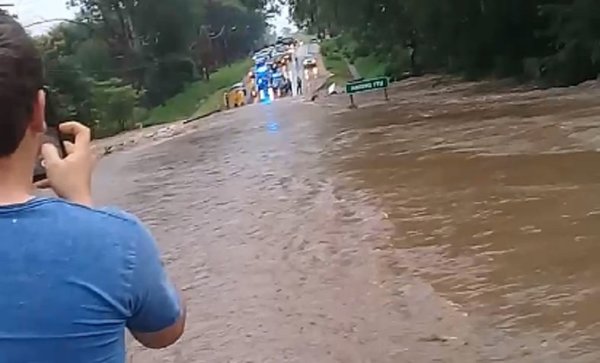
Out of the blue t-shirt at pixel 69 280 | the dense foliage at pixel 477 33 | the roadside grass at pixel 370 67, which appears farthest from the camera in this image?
the roadside grass at pixel 370 67

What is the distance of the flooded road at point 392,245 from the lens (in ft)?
22.1

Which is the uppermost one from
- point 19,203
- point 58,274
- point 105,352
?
point 19,203

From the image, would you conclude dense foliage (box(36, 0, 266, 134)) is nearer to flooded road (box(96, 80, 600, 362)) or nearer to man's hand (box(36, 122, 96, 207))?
flooded road (box(96, 80, 600, 362))

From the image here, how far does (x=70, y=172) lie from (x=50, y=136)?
3.0 inches

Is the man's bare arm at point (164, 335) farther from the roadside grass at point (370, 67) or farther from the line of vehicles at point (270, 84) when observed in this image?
the line of vehicles at point (270, 84)

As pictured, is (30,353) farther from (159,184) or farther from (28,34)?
(159,184)

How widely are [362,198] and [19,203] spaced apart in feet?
36.3

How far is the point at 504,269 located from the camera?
317 inches

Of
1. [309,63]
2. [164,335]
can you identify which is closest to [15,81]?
[164,335]

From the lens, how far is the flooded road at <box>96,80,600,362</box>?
6723mm

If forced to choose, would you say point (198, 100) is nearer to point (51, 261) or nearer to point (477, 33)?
point (477, 33)

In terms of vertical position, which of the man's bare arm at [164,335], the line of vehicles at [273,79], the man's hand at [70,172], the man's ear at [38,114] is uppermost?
the man's ear at [38,114]

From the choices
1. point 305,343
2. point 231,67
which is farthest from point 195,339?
point 231,67

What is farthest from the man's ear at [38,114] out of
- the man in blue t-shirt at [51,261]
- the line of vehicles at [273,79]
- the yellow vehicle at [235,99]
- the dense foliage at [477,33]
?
the yellow vehicle at [235,99]
